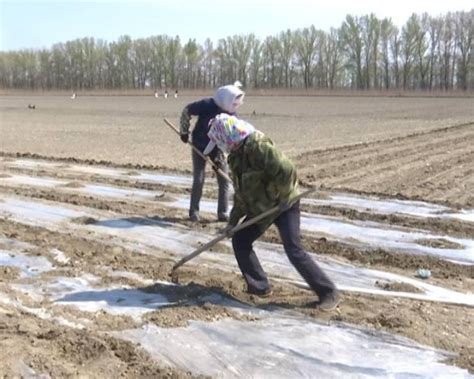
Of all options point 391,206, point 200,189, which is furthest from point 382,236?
point 200,189

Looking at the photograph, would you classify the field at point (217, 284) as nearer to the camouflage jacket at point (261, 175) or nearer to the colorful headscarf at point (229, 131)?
the camouflage jacket at point (261, 175)

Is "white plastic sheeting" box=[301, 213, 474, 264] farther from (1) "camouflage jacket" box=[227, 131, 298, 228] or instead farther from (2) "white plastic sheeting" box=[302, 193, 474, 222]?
(1) "camouflage jacket" box=[227, 131, 298, 228]

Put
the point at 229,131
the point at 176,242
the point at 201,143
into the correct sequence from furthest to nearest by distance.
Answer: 1. the point at 201,143
2. the point at 176,242
3. the point at 229,131

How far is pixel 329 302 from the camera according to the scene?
4770mm

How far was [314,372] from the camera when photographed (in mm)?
3791

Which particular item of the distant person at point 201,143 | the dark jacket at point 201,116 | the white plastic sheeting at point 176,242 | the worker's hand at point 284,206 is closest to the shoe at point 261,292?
the white plastic sheeting at point 176,242

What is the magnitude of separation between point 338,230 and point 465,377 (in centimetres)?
377

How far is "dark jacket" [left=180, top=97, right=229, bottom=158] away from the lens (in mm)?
7566

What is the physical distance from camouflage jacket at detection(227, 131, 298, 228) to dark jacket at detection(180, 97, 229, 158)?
2.79 meters

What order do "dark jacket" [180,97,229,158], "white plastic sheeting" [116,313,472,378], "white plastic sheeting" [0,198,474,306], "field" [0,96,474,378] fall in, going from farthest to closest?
"dark jacket" [180,97,229,158] < "white plastic sheeting" [0,198,474,306] < "field" [0,96,474,378] < "white plastic sheeting" [116,313,472,378]

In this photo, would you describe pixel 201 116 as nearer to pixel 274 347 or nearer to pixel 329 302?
pixel 329 302

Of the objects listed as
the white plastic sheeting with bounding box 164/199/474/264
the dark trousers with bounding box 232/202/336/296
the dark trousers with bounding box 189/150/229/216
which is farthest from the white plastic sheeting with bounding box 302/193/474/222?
the dark trousers with bounding box 232/202/336/296

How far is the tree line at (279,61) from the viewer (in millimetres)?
92438

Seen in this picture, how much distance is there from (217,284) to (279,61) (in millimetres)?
101462
